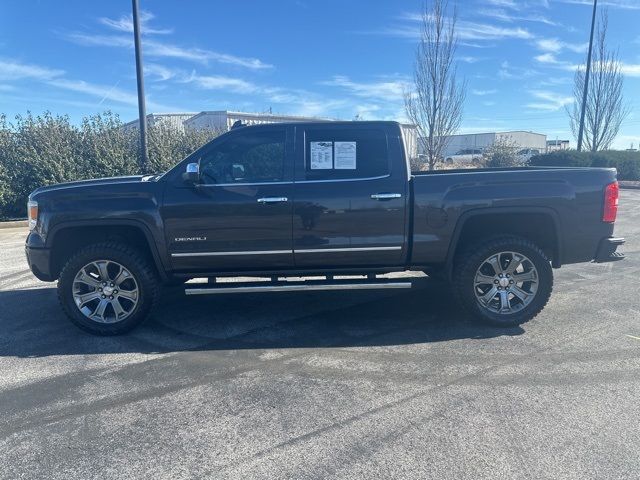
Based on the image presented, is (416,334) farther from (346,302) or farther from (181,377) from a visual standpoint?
(181,377)

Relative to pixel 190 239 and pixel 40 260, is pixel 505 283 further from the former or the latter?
pixel 40 260

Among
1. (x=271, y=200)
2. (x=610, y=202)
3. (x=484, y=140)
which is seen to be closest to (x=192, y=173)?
(x=271, y=200)

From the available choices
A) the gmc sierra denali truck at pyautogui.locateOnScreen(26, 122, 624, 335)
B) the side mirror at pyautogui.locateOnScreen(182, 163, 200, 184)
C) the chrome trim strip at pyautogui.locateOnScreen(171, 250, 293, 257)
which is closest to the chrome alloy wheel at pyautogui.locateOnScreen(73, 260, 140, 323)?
the gmc sierra denali truck at pyautogui.locateOnScreen(26, 122, 624, 335)

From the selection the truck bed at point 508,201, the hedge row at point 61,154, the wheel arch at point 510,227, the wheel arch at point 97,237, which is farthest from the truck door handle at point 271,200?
the hedge row at point 61,154

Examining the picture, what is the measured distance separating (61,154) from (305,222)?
37.2 feet

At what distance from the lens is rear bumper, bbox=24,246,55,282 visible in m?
4.55

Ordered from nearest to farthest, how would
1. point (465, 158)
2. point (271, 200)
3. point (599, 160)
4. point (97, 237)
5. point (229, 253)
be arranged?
point (271, 200)
point (229, 253)
point (97, 237)
point (599, 160)
point (465, 158)

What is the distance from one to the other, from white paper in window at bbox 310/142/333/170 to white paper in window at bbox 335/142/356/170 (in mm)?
70

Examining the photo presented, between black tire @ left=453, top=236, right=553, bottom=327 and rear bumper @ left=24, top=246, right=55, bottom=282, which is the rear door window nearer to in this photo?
black tire @ left=453, top=236, right=553, bottom=327

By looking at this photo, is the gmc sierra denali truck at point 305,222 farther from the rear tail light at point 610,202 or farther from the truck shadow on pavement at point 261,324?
the truck shadow on pavement at point 261,324

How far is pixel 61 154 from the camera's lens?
513 inches

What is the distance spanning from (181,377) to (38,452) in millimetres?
1118

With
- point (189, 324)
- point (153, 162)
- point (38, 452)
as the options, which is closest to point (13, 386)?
point (38, 452)

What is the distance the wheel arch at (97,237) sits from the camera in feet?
14.7
